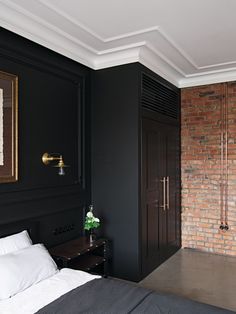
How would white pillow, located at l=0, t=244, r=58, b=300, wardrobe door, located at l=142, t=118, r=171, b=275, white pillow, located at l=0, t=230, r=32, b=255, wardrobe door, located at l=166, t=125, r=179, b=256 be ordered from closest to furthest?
→ white pillow, located at l=0, t=244, r=58, b=300
white pillow, located at l=0, t=230, r=32, b=255
wardrobe door, located at l=142, t=118, r=171, b=275
wardrobe door, located at l=166, t=125, r=179, b=256

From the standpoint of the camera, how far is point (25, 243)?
231 centimetres

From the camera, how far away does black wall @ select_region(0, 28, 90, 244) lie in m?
2.55

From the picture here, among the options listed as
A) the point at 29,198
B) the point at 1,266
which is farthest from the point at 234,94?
the point at 1,266

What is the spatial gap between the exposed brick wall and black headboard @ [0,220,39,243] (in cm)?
264

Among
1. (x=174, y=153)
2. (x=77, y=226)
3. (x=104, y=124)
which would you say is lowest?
(x=77, y=226)

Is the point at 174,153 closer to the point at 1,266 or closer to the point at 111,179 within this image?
the point at 111,179

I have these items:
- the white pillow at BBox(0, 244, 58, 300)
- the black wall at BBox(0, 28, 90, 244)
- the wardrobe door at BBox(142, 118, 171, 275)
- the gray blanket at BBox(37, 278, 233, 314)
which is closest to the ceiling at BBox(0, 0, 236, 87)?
the black wall at BBox(0, 28, 90, 244)

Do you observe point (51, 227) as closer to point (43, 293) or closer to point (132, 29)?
point (43, 293)

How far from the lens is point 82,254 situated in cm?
277

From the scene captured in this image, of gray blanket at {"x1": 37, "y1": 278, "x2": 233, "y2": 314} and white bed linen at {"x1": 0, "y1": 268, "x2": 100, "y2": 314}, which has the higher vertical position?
gray blanket at {"x1": 37, "y1": 278, "x2": 233, "y2": 314}

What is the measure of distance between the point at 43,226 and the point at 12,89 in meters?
1.39

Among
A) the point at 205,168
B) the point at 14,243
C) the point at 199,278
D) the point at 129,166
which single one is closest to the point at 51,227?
the point at 14,243

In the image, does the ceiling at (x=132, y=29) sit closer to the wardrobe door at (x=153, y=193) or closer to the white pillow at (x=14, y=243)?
the wardrobe door at (x=153, y=193)

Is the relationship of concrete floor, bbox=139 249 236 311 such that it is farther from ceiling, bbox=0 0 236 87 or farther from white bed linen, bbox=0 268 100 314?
ceiling, bbox=0 0 236 87
